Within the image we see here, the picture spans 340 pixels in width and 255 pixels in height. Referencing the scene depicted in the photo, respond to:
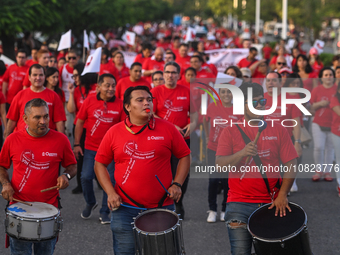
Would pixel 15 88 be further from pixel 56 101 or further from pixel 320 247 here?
pixel 320 247

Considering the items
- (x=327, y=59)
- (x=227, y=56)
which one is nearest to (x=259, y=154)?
(x=227, y=56)

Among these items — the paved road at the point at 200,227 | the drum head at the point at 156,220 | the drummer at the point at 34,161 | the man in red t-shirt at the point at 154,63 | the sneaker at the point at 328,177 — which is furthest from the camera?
the man in red t-shirt at the point at 154,63

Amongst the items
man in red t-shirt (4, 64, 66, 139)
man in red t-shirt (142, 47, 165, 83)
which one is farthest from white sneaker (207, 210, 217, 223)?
man in red t-shirt (142, 47, 165, 83)

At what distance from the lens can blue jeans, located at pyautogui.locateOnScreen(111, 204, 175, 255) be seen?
14.3ft

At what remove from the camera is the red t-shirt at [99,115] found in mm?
6914

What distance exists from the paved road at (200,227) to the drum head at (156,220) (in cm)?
192

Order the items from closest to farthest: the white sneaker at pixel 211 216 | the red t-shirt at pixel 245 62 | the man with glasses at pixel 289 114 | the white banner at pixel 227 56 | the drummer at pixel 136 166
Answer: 1. the drummer at pixel 136 166
2. the white sneaker at pixel 211 216
3. the man with glasses at pixel 289 114
4. the red t-shirt at pixel 245 62
5. the white banner at pixel 227 56

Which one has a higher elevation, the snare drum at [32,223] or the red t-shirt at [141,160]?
the red t-shirt at [141,160]

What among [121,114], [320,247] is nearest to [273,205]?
[320,247]

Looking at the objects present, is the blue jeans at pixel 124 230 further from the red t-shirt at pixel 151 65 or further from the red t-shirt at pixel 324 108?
the red t-shirt at pixel 151 65

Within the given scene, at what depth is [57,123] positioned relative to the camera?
6945 mm

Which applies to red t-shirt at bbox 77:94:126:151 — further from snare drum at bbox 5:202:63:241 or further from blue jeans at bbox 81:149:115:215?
snare drum at bbox 5:202:63:241

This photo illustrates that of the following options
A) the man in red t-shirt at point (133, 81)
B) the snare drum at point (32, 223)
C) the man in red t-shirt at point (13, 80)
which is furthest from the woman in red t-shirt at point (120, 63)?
the snare drum at point (32, 223)

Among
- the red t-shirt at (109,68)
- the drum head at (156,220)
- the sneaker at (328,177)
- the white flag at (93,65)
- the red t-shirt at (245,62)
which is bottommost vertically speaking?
the sneaker at (328,177)
